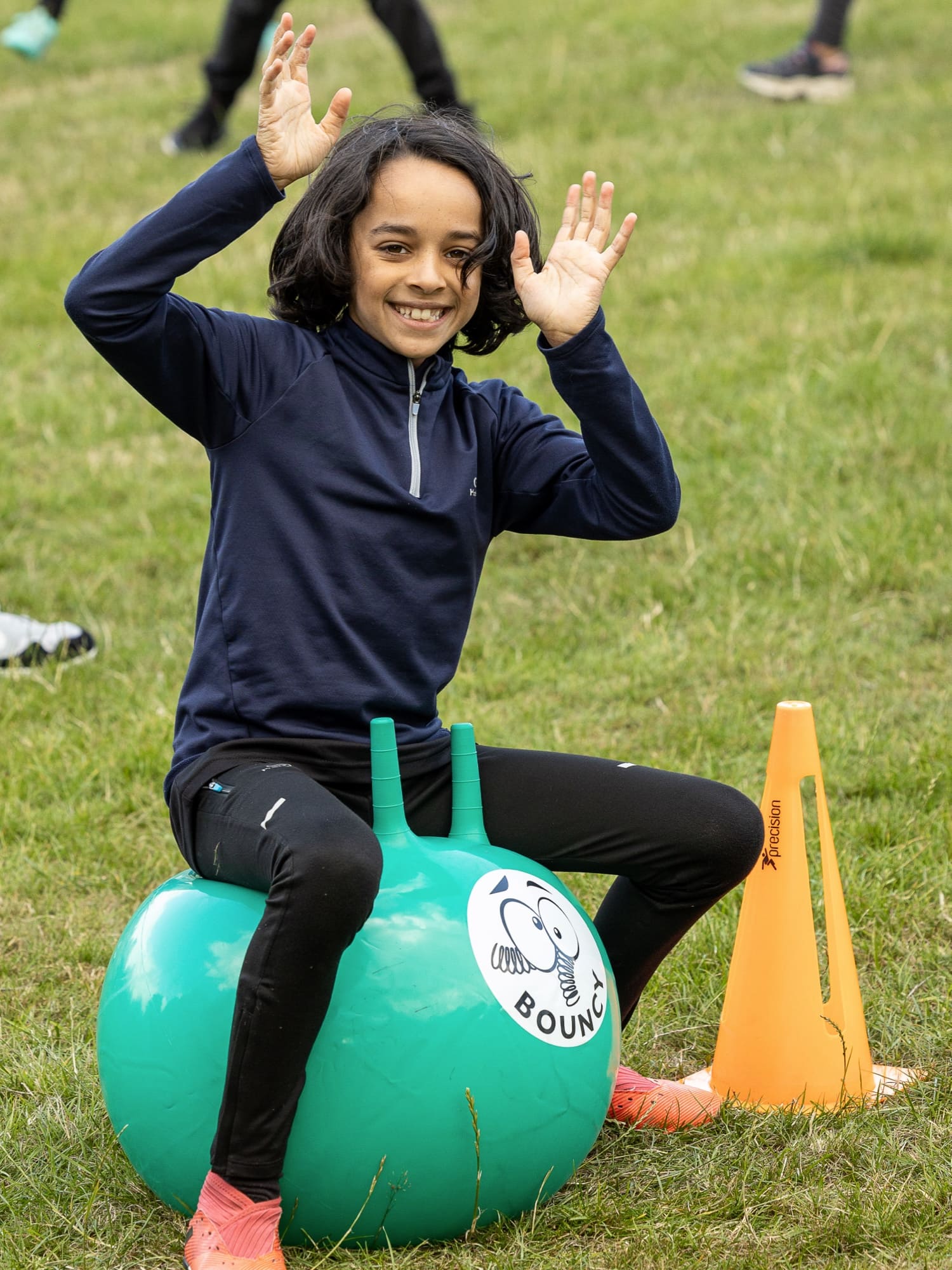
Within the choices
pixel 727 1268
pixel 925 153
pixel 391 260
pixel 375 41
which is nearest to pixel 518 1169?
pixel 727 1268

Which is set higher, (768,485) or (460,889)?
(460,889)

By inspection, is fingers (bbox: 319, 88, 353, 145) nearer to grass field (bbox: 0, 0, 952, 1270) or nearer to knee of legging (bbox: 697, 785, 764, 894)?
knee of legging (bbox: 697, 785, 764, 894)

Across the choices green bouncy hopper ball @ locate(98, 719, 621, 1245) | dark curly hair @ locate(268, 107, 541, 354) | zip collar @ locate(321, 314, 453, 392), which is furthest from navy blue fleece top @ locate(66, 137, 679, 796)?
green bouncy hopper ball @ locate(98, 719, 621, 1245)

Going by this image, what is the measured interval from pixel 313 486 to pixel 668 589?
3016 mm

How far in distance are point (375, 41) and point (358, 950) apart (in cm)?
1155

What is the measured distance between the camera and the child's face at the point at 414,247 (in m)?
2.99

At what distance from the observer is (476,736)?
483 cm

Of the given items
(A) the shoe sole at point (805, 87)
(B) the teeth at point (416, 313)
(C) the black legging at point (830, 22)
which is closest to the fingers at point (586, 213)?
(B) the teeth at point (416, 313)

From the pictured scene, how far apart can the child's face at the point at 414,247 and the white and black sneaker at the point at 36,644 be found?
8.55ft

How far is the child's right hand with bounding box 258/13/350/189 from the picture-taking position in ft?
9.16

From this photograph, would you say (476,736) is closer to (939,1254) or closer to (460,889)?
(460,889)

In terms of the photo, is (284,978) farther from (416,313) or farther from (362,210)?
(362,210)

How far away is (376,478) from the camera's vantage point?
291cm

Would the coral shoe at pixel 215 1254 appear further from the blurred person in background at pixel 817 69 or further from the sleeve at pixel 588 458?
the blurred person in background at pixel 817 69
